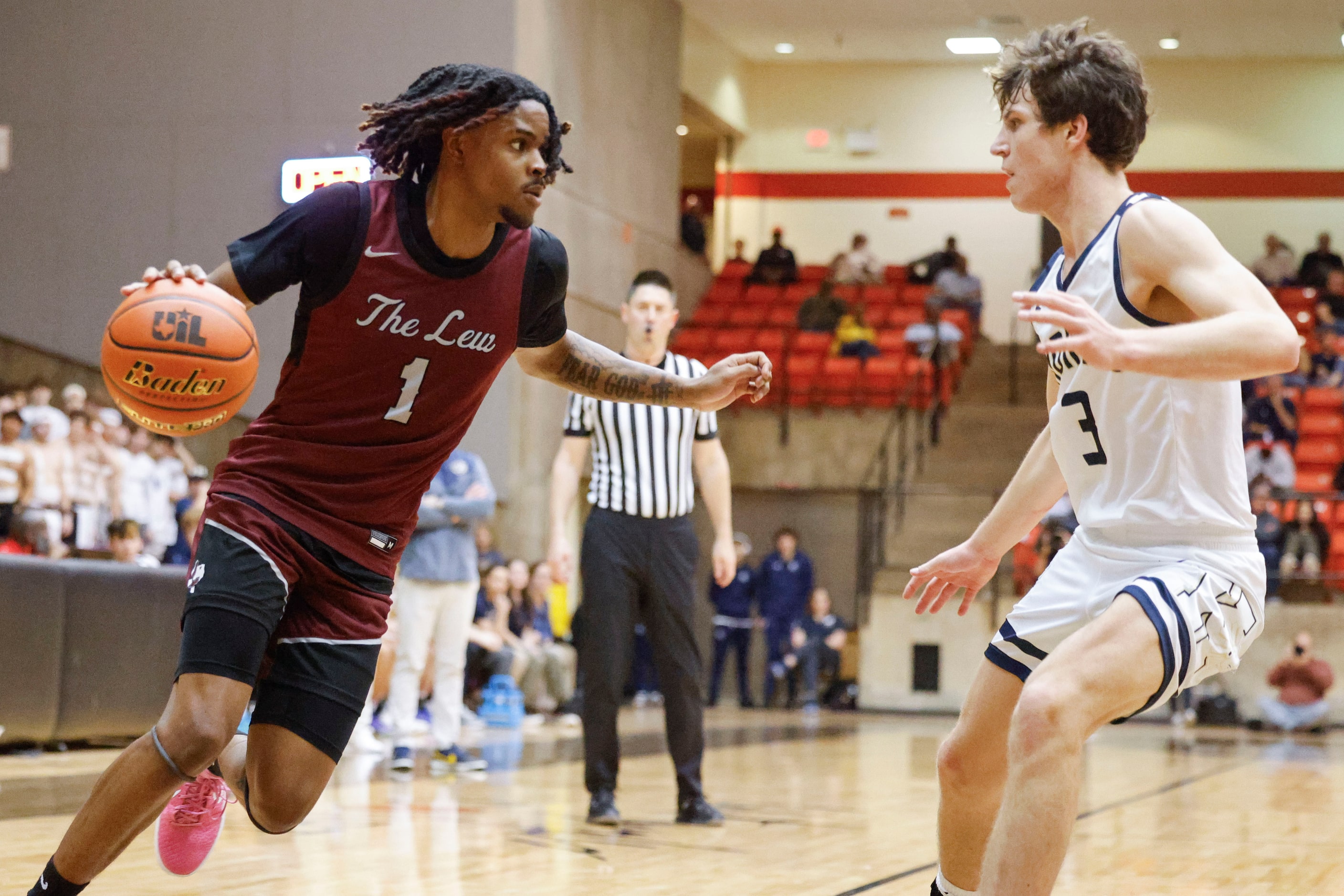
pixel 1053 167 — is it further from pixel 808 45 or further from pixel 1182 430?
pixel 808 45

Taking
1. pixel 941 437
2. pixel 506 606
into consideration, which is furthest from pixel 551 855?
pixel 941 437

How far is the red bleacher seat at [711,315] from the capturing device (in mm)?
19297

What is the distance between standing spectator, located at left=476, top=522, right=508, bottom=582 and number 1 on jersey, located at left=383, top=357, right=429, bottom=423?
29.7 ft

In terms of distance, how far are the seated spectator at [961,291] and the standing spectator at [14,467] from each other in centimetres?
1239

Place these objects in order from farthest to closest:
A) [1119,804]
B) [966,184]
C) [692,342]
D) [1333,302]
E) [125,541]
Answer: [966,184] < [1333,302] < [692,342] < [125,541] < [1119,804]

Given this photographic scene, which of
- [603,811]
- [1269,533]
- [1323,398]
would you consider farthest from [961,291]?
[603,811]

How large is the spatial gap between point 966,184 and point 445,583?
52.4ft

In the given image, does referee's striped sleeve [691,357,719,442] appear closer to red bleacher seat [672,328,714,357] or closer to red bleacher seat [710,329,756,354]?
red bleacher seat [672,328,714,357]

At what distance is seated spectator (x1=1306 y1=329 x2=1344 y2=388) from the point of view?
687 inches

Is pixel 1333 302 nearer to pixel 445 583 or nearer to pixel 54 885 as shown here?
pixel 445 583

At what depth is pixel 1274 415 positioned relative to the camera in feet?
54.1

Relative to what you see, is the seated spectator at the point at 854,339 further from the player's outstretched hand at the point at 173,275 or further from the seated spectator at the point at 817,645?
the player's outstretched hand at the point at 173,275

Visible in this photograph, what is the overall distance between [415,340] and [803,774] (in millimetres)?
5741

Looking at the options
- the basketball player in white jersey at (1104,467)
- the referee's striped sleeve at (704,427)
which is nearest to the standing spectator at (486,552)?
the referee's striped sleeve at (704,427)
